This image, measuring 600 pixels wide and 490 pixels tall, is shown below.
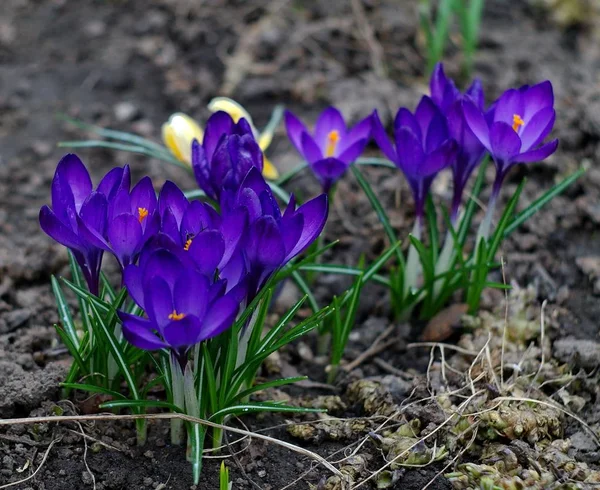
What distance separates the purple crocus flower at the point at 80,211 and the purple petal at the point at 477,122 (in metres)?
0.90

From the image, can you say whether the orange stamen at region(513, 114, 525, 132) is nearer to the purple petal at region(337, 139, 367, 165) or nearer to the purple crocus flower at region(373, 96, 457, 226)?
the purple crocus flower at region(373, 96, 457, 226)

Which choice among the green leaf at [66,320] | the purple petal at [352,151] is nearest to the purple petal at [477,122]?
the purple petal at [352,151]

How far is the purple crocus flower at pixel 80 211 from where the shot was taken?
169 cm

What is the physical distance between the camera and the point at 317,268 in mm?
2264

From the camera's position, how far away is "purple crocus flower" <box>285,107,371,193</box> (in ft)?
7.43

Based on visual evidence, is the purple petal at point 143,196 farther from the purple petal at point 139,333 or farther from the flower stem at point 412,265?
the flower stem at point 412,265

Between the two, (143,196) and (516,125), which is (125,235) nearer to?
(143,196)

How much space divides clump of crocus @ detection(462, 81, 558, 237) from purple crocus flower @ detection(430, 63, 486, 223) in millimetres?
39

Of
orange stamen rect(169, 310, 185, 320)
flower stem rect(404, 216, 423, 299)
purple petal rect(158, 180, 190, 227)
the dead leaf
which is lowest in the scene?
the dead leaf

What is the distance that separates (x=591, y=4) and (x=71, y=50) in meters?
2.95

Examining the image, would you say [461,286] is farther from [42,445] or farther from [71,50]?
[71,50]

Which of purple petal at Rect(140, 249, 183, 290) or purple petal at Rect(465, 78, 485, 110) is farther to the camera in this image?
purple petal at Rect(465, 78, 485, 110)

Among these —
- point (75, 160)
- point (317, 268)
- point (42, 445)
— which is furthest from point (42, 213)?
point (317, 268)

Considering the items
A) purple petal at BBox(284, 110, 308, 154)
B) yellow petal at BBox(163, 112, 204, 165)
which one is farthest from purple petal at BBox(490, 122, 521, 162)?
yellow petal at BBox(163, 112, 204, 165)
